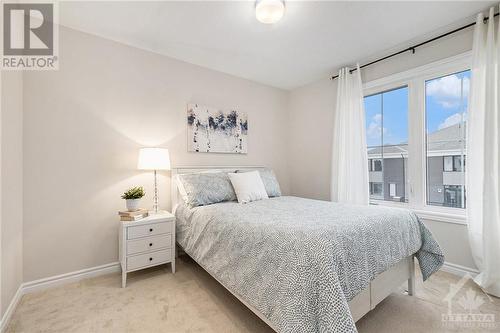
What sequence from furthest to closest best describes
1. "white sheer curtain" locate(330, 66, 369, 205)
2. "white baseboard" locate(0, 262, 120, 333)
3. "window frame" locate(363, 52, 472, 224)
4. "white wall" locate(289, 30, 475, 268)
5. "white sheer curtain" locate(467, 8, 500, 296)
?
"white sheer curtain" locate(330, 66, 369, 205) < "window frame" locate(363, 52, 472, 224) < "white wall" locate(289, 30, 475, 268) < "white sheer curtain" locate(467, 8, 500, 296) < "white baseboard" locate(0, 262, 120, 333)

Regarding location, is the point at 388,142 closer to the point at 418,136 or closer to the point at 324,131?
the point at 418,136

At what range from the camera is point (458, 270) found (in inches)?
90.0

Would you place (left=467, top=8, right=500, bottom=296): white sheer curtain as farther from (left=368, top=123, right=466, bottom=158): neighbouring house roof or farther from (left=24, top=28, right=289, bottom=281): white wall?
(left=24, top=28, right=289, bottom=281): white wall

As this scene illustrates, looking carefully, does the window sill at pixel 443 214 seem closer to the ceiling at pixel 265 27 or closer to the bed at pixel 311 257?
the bed at pixel 311 257

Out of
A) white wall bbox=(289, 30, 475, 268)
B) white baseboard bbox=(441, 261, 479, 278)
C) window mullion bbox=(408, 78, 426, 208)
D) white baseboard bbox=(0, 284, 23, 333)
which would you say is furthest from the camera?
window mullion bbox=(408, 78, 426, 208)

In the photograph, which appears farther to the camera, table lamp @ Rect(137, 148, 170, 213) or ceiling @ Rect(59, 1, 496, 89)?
table lamp @ Rect(137, 148, 170, 213)

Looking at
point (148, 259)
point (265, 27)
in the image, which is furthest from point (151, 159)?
point (265, 27)

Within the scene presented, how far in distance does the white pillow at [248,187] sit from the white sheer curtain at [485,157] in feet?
6.75

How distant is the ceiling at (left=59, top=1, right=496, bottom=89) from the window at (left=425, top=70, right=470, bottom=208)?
1.95 ft

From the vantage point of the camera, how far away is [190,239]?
88.7 inches

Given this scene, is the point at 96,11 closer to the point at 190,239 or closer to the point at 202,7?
the point at 202,7


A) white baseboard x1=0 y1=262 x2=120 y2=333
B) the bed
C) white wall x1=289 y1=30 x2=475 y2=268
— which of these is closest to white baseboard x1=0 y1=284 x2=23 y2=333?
white baseboard x1=0 y1=262 x2=120 y2=333

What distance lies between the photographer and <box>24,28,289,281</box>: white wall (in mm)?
2084

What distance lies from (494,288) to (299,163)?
8.52 feet
